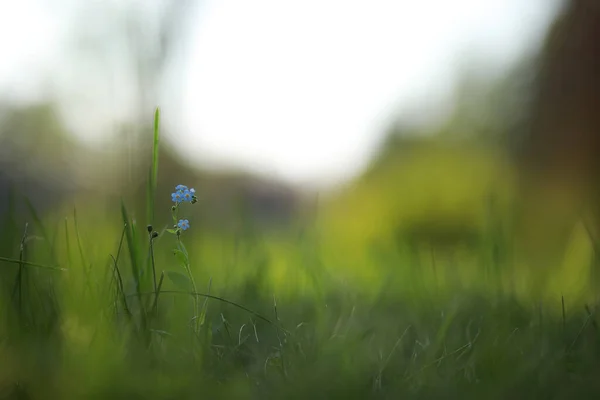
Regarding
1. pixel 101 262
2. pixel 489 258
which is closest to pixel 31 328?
pixel 101 262

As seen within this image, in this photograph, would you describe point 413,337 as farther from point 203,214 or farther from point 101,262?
point 203,214

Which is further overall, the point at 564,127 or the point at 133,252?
the point at 564,127

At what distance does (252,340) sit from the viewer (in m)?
1.01

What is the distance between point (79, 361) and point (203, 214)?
1014 mm

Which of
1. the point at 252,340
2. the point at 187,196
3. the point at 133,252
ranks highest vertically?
the point at 187,196

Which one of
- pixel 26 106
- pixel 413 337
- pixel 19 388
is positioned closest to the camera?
pixel 19 388

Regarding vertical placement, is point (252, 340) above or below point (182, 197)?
below

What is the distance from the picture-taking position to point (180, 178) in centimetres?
500

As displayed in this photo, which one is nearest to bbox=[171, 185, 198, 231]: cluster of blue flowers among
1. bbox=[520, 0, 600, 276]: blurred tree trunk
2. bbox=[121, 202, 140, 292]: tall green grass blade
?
bbox=[121, 202, 140, 292]: tall green grass blade

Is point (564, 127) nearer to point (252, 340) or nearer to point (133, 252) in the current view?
point (252, 340)

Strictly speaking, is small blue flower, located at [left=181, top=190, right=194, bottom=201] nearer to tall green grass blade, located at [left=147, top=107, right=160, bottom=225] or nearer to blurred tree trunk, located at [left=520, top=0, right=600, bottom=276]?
tall green grass blade, located at [left=147, top=107, right=160, bottom=225]

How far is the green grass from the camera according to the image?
711mm

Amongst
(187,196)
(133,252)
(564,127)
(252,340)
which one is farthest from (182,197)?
(564,127)

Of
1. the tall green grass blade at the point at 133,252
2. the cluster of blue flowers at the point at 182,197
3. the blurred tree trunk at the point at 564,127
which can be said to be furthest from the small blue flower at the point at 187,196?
the blurred tree trunk at the point at 564,127
